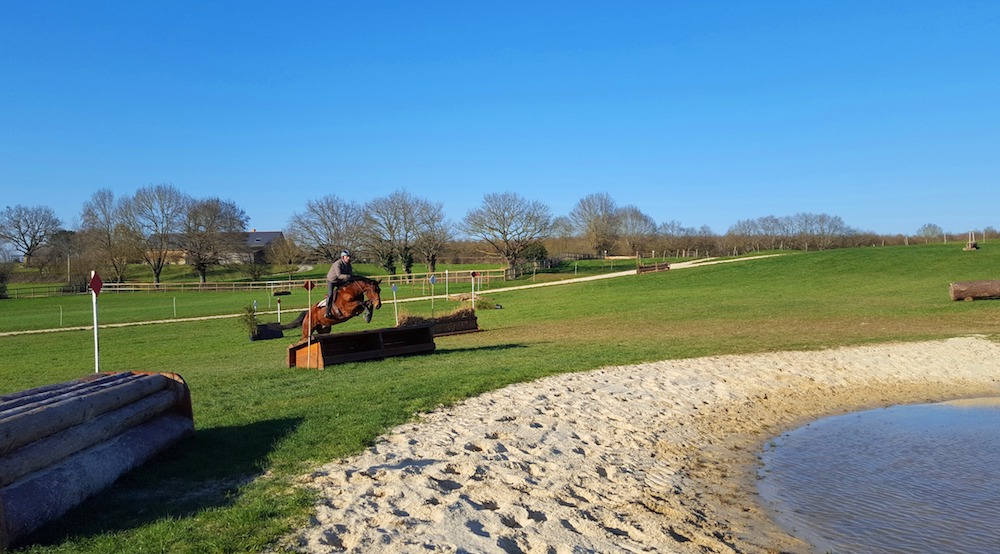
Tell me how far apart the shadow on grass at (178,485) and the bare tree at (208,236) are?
3417 inches

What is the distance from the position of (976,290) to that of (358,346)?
24.5 metres

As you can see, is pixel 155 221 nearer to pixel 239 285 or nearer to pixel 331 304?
pixel 239 285

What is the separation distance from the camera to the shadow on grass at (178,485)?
5.07 m

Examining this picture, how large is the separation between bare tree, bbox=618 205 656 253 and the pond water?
321 feet

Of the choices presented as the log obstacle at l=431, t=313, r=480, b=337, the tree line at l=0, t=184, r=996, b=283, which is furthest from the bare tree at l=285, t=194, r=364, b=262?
the log obstacle at l=431, t=313, r=480, b=337

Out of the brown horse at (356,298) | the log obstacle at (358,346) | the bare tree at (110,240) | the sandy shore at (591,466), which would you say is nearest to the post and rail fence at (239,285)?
the bare tree at (110,240)

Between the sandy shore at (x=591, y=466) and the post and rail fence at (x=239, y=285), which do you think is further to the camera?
the post and rail fence at (x=239, y=285)

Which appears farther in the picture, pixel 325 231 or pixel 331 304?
pixel 325 231

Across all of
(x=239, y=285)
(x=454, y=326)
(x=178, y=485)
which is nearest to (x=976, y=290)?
(x=454, y=326)

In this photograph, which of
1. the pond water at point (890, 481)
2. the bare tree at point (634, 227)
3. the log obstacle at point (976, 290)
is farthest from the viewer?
the bare tree at point (634, 227)

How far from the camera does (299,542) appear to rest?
4895mm

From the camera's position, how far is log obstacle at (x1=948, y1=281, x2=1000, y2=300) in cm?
2714

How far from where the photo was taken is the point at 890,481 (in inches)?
317

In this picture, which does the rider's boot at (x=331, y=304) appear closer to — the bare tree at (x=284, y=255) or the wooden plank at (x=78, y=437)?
Answer: the wooden plank at (x=78, y=437)
